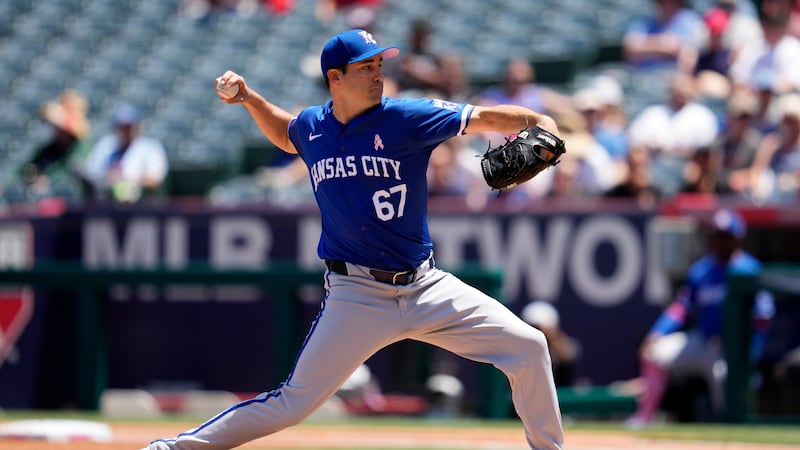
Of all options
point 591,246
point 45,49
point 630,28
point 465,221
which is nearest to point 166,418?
point 465,221

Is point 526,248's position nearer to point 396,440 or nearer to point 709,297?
point 709,297

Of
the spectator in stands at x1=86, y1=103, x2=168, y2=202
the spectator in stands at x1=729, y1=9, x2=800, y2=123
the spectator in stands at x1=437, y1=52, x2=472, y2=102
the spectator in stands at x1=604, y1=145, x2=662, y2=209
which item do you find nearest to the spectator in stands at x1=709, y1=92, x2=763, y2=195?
the spectator in stands at x1=729, y1=9, x2=800, y2=123

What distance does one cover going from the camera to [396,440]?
7473 mm

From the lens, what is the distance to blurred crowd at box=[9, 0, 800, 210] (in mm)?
9586

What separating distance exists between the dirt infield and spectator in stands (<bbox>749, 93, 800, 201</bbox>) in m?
2.55

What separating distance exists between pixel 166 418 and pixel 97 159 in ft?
10.2

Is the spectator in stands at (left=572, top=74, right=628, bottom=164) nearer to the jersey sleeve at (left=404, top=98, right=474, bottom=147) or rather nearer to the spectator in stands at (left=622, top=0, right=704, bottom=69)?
the spectator in stands at (left=622, top=0, right=704, bottom=69)

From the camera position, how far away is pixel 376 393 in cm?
934

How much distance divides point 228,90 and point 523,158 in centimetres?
126

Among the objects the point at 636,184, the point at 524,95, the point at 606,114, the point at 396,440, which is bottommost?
the point at 396,440

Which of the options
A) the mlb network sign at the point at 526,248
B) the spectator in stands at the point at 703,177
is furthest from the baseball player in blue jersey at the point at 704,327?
the spectator in stands at the point at 703,177

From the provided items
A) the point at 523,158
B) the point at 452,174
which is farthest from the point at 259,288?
the point at 523,158

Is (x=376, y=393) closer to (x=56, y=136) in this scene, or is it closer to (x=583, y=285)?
(x=583, y=285)

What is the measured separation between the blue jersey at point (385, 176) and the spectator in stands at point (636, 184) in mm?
4683
